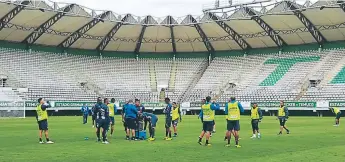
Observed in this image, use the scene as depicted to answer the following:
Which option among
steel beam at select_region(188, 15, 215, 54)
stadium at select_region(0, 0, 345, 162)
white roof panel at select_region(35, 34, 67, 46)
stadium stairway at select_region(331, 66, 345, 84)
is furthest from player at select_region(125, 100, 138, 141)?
white roof panel at select_region(35, 34, 67, 46)

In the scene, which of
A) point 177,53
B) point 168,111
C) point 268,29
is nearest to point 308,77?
point 268,29

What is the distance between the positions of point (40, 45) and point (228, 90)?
27791mm

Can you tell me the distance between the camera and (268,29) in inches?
2370

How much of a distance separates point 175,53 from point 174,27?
10856mm

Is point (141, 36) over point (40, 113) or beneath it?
over

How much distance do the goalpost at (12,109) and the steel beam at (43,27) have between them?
10542 mm

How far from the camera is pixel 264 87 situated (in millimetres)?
62531

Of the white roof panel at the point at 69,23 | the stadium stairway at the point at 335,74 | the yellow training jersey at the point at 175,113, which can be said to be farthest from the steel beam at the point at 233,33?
the yellow training jersey at the point at 175,113

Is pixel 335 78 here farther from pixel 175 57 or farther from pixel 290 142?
pixel 290 142

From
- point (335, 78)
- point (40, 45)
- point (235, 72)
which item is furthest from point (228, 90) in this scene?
point (40, 45)

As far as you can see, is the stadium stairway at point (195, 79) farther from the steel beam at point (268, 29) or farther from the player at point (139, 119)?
the player at point (139, 119)

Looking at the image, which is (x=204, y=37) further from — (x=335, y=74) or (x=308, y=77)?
(x=335, y=74)

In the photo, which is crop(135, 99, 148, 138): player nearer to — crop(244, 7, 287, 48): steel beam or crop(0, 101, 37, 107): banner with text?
crop(0, 101, 37, 107): banner with text

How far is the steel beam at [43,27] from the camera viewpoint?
53256mm
